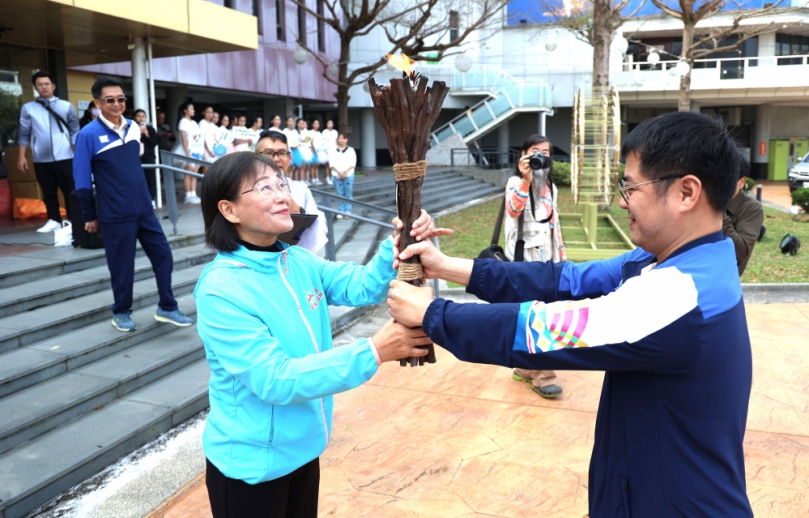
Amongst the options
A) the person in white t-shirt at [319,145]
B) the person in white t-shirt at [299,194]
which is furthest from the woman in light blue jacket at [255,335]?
the person in white t-shirt at [319,145]

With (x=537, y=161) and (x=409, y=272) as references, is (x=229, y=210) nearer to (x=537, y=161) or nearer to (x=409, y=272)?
(x=409, y=272)

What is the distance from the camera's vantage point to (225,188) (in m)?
2.05

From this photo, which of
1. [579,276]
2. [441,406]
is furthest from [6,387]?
[579,276]

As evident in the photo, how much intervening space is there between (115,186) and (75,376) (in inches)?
57.5

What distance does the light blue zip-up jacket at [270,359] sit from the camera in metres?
1.77

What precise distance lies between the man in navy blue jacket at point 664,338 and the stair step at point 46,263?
204 inches

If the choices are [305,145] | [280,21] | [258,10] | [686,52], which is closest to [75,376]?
[305,145]

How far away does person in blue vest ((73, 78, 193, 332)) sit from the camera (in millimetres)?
4938

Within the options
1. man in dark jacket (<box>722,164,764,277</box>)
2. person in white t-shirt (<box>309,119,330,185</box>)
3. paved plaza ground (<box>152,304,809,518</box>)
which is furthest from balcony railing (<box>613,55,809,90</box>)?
paved plaza ground (<box>152,304,809,518</box>)

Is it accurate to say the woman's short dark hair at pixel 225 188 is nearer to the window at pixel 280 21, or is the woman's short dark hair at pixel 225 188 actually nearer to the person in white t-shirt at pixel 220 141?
the person in white t-shirt at pixel 220 141

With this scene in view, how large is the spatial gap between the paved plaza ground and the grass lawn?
3794 mm

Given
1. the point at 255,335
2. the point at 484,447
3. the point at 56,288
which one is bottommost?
the point at 484,447

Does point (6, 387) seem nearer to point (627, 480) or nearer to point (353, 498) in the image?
point (353, 498)

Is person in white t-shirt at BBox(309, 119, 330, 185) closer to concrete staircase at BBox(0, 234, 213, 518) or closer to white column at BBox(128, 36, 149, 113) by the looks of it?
white column at BBox(128, 36, 149, 113)
